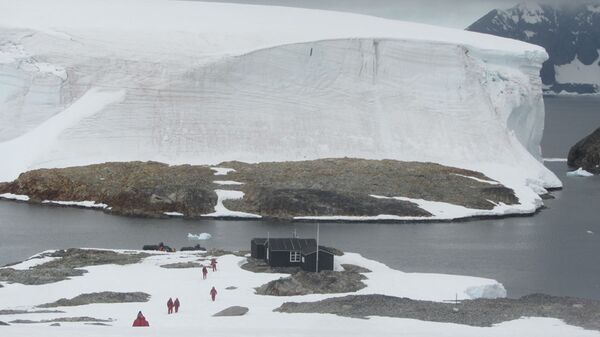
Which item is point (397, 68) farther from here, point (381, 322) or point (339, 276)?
point (381, 322)

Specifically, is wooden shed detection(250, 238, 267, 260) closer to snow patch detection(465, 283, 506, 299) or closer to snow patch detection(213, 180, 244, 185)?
snow patch detection(465, 283, 506, 299)

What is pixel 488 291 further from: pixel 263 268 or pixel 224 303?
pixel 224 303

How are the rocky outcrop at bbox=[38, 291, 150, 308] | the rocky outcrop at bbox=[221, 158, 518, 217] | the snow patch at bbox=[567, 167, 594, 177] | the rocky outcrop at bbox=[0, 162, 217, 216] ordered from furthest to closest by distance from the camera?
1. the snow patch at bbox=[567, 167, 594, 177]
2. the rocky outcrop at bbox=[0, 162, 217, 216]
3. the rocky outcrop at bbox=[221, 158, 518, 217]
4. the rocky outcrop at bbox=[38, 291, 150, 308]

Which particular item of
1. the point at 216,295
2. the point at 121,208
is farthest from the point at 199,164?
the point at 216,295

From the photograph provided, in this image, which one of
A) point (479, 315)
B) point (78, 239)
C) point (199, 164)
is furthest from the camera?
point (199, 164)

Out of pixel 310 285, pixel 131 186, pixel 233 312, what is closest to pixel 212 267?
pixel 310 285

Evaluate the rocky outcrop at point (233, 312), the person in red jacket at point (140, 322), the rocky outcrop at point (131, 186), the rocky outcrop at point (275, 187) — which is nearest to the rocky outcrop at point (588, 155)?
the rocky outcrop at point (275, 187)

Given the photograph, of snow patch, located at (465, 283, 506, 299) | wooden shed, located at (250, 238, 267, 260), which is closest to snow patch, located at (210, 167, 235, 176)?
wooden shed, located at (250, 238, 267, 260)
